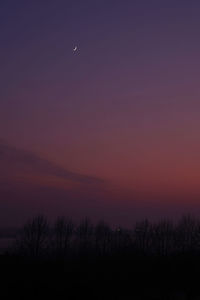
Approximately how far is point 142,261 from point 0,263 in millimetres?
9661

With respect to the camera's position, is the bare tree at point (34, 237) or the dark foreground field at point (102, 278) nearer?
the dark foreground field at point (102, 278)

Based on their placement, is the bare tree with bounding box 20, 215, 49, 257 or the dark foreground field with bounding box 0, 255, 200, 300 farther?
the bare tree with bounding box 20, 215, 49, 257

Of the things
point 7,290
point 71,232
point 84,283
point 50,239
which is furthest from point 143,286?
point 71,232

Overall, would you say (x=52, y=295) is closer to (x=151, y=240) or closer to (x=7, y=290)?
(x=7, y=290)

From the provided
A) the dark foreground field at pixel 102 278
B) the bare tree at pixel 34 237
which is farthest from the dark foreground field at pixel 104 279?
the bare tree at pixel 34 237

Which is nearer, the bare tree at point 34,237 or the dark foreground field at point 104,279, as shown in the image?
the dark foreground field at point 104,279

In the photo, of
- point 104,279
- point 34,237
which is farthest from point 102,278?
point 34,237

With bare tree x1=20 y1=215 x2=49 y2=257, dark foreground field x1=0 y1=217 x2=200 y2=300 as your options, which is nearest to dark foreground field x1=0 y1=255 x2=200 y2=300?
dark foreground field x1=0 y1=217 x2=200 y2=300

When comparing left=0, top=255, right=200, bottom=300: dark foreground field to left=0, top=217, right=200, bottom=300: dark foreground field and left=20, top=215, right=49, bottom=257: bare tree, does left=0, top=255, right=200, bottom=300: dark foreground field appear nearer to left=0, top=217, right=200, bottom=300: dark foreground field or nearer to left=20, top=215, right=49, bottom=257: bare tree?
left=0, top=217, right=200, bottom=300: dark foreground field

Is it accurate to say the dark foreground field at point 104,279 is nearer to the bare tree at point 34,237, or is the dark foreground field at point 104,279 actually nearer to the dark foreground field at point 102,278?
the dark foreground field at point 102,278

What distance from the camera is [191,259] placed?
93.5 feet

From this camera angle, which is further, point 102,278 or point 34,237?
point 34,237

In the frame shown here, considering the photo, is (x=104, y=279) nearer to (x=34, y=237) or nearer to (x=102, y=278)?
(x=102, y=278)

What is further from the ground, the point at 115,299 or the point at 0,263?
the point at 0,263
